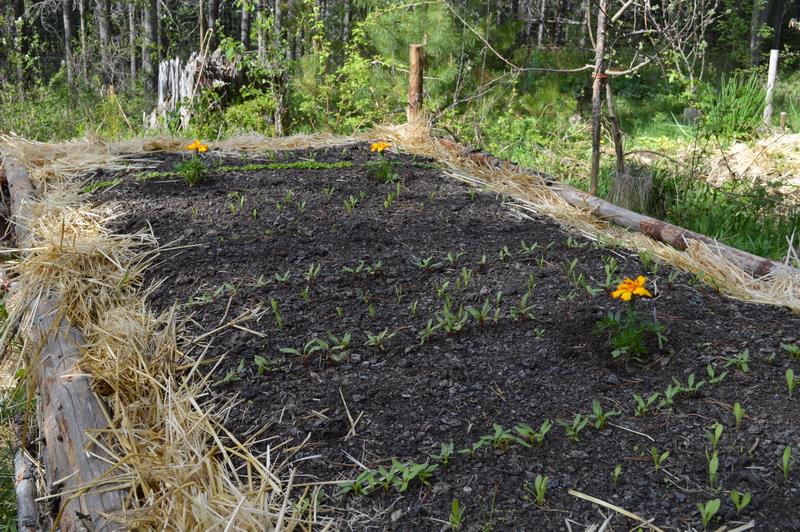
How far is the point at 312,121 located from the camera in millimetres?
7703

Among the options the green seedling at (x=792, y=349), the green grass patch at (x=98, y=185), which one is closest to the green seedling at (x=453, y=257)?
the green seedling at (x=792, y=349)

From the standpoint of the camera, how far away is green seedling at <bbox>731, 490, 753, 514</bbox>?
165cm

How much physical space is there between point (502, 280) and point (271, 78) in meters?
4.93

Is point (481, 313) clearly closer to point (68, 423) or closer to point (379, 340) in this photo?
point (379, 340)

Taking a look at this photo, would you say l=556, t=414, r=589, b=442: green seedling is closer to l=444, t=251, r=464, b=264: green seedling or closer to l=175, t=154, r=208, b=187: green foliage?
l=444, t=251, r=464, b=264: green seedling

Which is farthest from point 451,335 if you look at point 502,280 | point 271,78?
point 271,78

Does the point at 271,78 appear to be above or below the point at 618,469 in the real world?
above

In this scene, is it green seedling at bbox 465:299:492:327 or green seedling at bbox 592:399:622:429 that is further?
green seedling at bbox 465:299:492:327

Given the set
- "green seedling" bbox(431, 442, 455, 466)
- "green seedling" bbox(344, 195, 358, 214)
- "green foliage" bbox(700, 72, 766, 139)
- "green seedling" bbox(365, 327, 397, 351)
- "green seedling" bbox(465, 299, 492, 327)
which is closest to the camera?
"green seedling" bbox(431, 442, 455, 466)

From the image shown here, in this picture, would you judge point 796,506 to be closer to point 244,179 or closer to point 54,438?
point 54,438

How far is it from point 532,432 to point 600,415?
9.0 inches

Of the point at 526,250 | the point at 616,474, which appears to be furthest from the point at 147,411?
the point at 526,250

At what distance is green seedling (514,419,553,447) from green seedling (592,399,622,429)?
0.15 metres

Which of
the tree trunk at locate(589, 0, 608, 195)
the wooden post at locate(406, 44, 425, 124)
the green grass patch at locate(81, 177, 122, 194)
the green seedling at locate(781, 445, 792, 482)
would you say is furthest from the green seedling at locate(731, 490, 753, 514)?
the wooden post at locate(406, 44, 425, 124)
